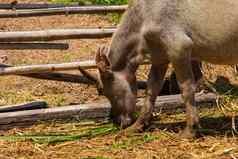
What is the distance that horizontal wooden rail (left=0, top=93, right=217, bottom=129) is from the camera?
6621 mm

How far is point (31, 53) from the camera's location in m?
10.1

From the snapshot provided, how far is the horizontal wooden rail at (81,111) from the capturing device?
21.7ft

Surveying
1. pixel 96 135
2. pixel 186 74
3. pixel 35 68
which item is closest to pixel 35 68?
pixel 35 68

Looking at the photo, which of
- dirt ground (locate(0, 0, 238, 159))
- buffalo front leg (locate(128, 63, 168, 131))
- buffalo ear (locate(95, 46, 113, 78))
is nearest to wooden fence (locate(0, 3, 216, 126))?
dirt ground (locate(0, 0, 238, 159))

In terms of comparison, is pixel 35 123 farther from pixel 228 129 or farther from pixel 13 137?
pixel 228 129

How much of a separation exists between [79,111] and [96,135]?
53 centimetres

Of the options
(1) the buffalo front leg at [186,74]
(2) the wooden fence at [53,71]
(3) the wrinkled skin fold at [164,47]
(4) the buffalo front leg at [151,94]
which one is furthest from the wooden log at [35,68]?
(1) the buffalo front leg at [186,74]

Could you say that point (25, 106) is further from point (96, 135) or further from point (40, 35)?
point (96, 135)

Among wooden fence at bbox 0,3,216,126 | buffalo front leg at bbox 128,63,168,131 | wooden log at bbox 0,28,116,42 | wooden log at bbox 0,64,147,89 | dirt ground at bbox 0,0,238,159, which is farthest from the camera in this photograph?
wooden log at bbox 0,64,147,89

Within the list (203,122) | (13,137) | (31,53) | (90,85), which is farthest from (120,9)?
(13,137)

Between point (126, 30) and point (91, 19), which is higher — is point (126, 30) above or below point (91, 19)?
above

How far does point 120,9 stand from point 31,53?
2220 millimetres

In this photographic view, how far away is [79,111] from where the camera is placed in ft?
22.5

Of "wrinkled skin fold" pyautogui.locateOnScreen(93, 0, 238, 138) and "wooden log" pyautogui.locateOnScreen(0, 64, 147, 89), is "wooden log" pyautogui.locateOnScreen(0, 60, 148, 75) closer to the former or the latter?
"wooden log" pyautogui.locateOnScreen(0, 64, 147, 89)
